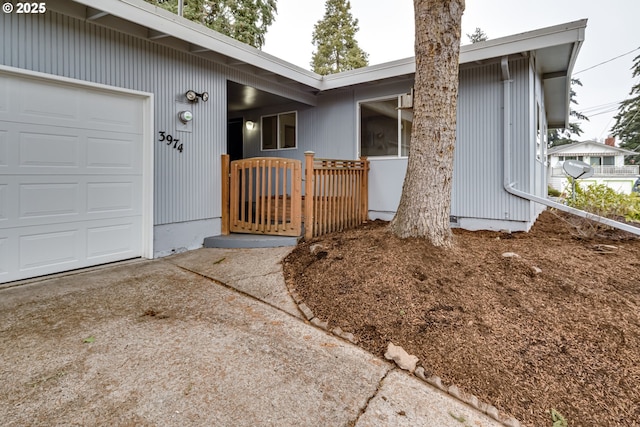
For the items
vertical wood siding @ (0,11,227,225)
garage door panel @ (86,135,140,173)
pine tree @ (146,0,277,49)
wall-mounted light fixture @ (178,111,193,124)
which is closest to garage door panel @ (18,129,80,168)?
garage door panel @ (86,135,140,173)

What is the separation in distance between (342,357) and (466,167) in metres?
4.53

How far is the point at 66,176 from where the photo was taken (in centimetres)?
377

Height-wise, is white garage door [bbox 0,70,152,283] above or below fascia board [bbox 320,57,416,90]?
below

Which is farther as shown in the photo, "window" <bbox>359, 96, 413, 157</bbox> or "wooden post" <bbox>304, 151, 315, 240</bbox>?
"window" <bbox>359, 96, 413, 157</bbox>

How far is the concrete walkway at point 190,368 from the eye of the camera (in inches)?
65.3

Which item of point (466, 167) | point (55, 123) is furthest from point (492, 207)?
point (55, 123)

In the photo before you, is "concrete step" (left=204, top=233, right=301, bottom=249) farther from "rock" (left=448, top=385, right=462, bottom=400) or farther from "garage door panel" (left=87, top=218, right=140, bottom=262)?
"rock" (left=448, top=385, right=462, bottom=400)

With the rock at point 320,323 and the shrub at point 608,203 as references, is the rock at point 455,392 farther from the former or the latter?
the shrub at point 608,203

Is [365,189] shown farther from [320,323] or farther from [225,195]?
[320,323]

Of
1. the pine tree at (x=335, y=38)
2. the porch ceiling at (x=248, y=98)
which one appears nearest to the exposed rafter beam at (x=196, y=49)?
the porch ceiling at (x=248, y=98)

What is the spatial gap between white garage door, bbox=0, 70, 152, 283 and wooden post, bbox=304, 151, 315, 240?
223cm

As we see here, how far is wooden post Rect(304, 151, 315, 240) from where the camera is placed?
193 inches

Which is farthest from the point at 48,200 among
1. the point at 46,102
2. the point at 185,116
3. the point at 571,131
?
the point at 571,131

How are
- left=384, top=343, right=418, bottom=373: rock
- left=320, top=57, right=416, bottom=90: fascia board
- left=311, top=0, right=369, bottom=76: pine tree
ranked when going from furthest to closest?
left=311, top=0, right=369, bottom=76: pine tree → left=320, top=57, right=416, bottom=90: fascia board → left=384, top=343, right=418, bottom=373: rock
